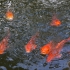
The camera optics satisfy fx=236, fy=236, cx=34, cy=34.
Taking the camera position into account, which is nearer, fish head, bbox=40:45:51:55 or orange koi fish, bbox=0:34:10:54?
fish head, bbox=40:45:51:55

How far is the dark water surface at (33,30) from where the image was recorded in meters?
7.88

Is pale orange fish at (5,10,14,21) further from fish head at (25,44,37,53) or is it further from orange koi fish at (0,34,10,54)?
fish head at (25,44,37,53)

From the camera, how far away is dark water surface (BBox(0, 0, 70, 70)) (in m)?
7.88

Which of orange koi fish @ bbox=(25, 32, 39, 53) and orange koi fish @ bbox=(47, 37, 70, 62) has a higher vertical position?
orange koi fish @ bbox=(25, 32, 39, 53)

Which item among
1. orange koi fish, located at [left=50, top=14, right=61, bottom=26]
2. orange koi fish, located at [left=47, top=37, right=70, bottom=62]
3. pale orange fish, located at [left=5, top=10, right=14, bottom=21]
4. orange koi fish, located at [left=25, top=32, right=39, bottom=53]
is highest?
pale orange fish, located at [left=5, top=10, right=14, bottom=21]

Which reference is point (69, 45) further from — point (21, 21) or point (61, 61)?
point (21, 21)

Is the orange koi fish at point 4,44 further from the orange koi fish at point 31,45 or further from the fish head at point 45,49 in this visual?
the fish head at point 45,49

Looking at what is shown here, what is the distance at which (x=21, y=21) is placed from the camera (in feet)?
32.1

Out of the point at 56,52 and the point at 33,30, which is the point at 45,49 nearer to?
the point at 56,52

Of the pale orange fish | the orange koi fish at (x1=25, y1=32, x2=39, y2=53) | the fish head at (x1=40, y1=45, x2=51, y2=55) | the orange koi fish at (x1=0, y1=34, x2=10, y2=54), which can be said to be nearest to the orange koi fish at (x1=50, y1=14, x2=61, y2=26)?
the orange koi fish at (x1=25, y1=32, x2=39, y2=53)

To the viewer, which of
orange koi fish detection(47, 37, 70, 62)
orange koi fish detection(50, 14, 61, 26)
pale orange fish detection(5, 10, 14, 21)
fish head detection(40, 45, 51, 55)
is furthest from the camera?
pale orange fish detection(5, 10, 14, 21)

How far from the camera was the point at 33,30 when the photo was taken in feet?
30.5

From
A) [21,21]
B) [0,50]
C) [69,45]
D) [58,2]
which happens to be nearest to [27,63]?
[0,50]

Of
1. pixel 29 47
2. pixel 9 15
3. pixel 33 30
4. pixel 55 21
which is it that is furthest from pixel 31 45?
pixel 9 15
